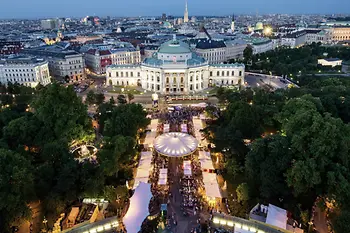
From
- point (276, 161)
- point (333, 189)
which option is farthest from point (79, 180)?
point (333, 189)

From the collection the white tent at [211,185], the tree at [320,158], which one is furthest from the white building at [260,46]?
the white tent at [211,185]

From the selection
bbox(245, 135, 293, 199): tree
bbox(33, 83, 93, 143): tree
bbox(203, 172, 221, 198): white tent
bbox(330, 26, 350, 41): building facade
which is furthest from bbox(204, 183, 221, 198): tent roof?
bbox(330, 26, 350, 41): building facade

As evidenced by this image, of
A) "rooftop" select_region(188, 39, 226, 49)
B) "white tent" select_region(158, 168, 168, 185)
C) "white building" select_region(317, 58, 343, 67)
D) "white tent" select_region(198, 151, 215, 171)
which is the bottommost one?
"white tent" select_region(158, 168, 168, 185)

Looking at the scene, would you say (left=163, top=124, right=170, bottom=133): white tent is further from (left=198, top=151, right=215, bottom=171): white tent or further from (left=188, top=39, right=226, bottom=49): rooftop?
(left=188, top=39, right=226, bottom=49): rooftop

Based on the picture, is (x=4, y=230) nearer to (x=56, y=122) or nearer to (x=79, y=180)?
(x=79, y=180)

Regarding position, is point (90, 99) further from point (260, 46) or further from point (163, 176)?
point (260, 46)

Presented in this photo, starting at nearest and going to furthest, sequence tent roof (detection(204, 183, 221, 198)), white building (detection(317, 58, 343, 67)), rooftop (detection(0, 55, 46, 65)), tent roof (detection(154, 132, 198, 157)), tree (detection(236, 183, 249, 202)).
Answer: tree (detection(236, 183, 249, 202)) → tent roof (detection(204, 183, 221, 198)) → tent roof (detection(154, 132, 198, 157)) → rooftop (detection(0, 55, 46, 65)) → white building (detection(317, 58, 343, 67))

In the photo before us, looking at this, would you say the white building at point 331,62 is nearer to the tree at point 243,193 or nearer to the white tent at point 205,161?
the white tent at point 205,161
